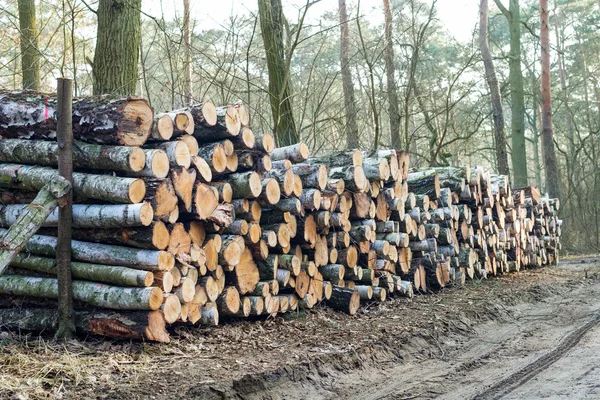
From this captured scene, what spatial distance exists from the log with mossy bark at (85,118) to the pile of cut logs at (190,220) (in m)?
0.01

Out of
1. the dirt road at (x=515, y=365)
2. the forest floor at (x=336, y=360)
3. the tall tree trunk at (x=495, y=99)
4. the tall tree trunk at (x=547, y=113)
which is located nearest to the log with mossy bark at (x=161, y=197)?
the forest floor at (x=336, y=360)

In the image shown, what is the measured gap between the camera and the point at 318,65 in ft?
73.1

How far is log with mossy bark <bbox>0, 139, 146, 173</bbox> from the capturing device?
18.1 feet

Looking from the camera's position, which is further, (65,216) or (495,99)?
(495,99)

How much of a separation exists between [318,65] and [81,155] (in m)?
17.3

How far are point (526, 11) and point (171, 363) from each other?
1427 inches

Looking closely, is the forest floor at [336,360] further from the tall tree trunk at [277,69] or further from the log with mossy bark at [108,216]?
the tall tree trunk at [277,69]

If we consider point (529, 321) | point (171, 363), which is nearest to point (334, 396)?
point (171, 363)

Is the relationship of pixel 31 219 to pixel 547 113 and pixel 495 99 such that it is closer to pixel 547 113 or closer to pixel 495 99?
pixel 495 99

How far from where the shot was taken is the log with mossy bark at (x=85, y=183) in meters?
5.43

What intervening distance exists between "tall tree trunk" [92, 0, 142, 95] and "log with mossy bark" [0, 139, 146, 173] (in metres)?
2.20

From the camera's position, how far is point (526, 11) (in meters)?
36.1

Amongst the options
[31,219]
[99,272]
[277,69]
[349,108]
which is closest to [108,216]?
[99,272]

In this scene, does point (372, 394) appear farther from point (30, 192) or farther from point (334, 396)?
point (30, 192)
